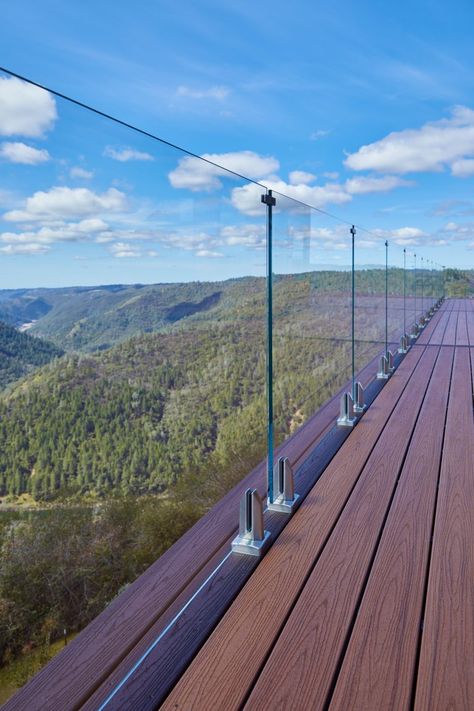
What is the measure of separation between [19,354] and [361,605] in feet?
3.54

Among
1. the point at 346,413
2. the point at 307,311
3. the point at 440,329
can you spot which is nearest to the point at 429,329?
the point at 440,329

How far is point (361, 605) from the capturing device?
55.2 inches

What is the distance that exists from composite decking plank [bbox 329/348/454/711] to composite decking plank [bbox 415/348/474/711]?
0.09ft

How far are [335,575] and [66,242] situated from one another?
119 cm

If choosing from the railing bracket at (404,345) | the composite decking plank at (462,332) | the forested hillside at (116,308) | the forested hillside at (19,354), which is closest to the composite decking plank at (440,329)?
the composite decking plank at (462,332)

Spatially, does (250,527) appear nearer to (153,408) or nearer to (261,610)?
(261,610)

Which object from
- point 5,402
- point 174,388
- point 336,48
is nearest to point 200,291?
point 174,388

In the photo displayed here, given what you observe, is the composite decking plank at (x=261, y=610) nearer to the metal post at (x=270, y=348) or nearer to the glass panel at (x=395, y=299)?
the metal post at (x=270, y=348)

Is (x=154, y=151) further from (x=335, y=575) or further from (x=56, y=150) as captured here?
(x=335, y=575)

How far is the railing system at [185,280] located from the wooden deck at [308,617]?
0.55 ft

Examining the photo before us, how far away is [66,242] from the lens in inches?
45.8

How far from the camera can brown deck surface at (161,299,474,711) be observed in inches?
44.4

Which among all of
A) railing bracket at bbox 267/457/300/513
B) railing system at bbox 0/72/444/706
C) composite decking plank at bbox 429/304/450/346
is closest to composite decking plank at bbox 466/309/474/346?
composite decking plank at bbox 429/304/450/346

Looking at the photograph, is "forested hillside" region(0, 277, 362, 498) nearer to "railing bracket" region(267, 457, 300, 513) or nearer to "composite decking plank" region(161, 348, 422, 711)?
"railing bracket" region(267, 457, 300, 513)
